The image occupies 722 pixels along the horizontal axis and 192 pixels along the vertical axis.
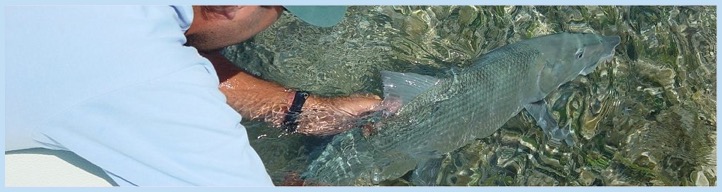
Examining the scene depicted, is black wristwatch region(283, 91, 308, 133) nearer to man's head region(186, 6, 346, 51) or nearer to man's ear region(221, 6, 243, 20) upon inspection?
man's head region(186, 6, 346, 51)

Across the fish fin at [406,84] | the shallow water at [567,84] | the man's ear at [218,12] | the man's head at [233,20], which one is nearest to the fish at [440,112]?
the fish fin at [406,84]

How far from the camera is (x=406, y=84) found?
2934mm

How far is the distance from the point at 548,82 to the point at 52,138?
173 cm

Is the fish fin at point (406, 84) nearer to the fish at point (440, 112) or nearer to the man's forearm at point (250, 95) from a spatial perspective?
the fish at point (440, 112)

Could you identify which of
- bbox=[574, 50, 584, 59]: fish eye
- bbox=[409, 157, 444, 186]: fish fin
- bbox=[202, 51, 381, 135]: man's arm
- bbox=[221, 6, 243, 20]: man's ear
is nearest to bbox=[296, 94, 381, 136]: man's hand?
bbox=[202, 51, 381, 135]: man's arm

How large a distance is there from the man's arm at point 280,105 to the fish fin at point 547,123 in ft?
1.91

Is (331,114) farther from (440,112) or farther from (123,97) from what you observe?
(123,97)

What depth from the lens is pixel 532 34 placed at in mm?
3295

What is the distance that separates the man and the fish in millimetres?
521

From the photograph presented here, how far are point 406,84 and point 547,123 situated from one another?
626 mm

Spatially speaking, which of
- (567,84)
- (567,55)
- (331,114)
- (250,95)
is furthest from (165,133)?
(567,84)

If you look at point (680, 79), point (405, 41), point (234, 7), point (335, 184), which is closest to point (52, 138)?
point (234, 7)

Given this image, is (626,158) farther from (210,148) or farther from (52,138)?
(52,138)

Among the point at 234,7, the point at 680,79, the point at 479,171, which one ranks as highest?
the point at 234,7
